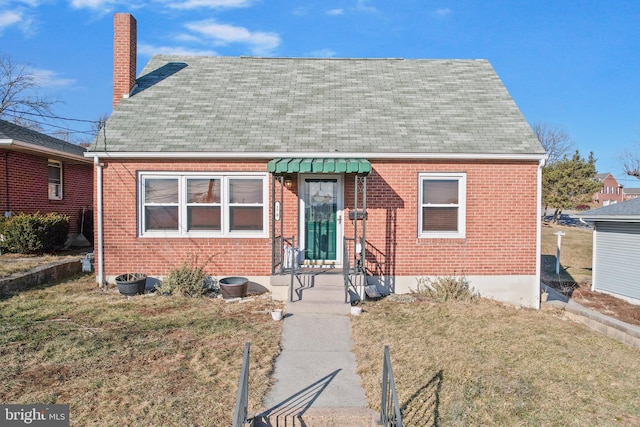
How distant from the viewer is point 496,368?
5559mm

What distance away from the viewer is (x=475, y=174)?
30.9 ft

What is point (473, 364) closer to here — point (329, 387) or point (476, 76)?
point (329, 387)

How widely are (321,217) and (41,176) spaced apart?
1132cm

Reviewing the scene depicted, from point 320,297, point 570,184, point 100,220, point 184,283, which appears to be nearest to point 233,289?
point 184,283

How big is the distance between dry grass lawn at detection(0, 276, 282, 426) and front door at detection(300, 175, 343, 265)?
1.78 m

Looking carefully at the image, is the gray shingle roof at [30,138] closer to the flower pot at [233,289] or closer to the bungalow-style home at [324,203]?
the bungalow-style home at [324,203]

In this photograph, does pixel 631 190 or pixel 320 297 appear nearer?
pixel 320 297

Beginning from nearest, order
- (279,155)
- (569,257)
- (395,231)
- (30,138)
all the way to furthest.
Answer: (279,155) → (395,231) → (30,138) → (569,257)

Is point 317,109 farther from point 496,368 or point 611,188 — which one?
point 611,188

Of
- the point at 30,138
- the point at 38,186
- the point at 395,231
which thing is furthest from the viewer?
the point at 38,186

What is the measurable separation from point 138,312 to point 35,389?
308 cm

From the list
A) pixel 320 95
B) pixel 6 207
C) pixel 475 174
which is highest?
pixel 320 95

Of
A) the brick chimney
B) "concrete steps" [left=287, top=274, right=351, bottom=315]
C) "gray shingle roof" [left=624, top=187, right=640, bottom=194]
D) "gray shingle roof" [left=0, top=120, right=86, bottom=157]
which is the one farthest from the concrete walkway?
"gray shingle roof" [left=624, top=187, right=640, bottom=194]

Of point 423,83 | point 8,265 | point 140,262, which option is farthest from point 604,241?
point 8,265
